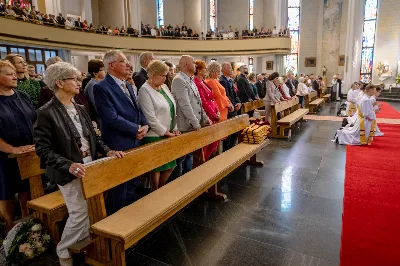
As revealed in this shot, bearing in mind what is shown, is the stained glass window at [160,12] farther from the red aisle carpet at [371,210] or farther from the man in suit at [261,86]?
the red aisle carpet at [371,210]

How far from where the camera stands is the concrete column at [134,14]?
19.4 meters

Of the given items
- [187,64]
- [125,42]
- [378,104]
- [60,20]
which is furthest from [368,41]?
[187,64]

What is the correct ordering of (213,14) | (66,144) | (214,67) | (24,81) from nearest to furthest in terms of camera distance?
(66,144), (24,81), (214,67), (213,14)

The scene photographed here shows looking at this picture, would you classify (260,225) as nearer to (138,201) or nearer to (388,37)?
(138,201)

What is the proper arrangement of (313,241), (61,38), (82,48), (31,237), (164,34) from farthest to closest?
1. (164,34)
2. (82,48)
3. (61,38)
4. (313,241)
5. (31,237)

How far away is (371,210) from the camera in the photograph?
3.32m

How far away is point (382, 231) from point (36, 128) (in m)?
3.33

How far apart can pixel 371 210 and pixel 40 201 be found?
11.7ft

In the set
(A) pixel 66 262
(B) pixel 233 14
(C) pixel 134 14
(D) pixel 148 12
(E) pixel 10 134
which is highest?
(B) pixel 233 14

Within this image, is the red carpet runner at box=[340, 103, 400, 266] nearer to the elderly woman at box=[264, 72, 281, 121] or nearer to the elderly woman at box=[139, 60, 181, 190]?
the elderly woman at box=[139, 60, 181, 190]

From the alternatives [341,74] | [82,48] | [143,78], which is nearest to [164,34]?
[82,48]

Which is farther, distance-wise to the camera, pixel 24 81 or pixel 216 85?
pixel 216 85

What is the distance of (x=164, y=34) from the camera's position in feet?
65.1

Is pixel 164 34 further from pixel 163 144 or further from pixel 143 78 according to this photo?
pixel 163 144
